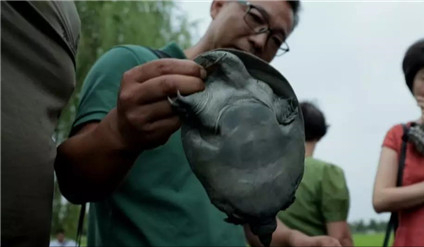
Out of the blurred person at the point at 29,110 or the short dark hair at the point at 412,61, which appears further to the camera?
the short dark hair at the point at 412,61

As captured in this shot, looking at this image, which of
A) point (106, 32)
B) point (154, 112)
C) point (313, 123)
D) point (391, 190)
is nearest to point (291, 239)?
point (391, 190)

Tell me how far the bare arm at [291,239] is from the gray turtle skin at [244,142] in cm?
151

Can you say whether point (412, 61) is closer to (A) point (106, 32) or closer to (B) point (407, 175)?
(B) point (407, 175)

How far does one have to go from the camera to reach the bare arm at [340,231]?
10.8 feet

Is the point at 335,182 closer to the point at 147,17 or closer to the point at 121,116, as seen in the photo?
the point at 121,116

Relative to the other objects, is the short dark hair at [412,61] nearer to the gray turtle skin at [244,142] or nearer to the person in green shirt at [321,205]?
the person in green shirt at [321,205]

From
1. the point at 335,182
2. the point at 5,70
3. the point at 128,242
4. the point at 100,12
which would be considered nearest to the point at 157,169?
the point at 128,242

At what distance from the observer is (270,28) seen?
2.39m

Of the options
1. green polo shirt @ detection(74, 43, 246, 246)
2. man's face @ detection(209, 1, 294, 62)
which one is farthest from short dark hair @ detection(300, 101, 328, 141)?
green polo shirt @ detection(74, 43, 246, 246)

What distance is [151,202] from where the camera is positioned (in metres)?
2.03

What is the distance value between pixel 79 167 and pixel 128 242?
521 millimetres

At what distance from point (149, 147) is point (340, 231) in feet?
6.65

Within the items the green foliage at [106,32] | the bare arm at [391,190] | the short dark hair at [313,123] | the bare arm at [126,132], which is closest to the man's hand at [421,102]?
the bare arm at [391,190]

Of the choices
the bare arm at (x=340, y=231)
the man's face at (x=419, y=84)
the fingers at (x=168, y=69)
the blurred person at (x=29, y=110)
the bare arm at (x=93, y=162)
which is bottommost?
the bare arm at (x=340, y=231)
